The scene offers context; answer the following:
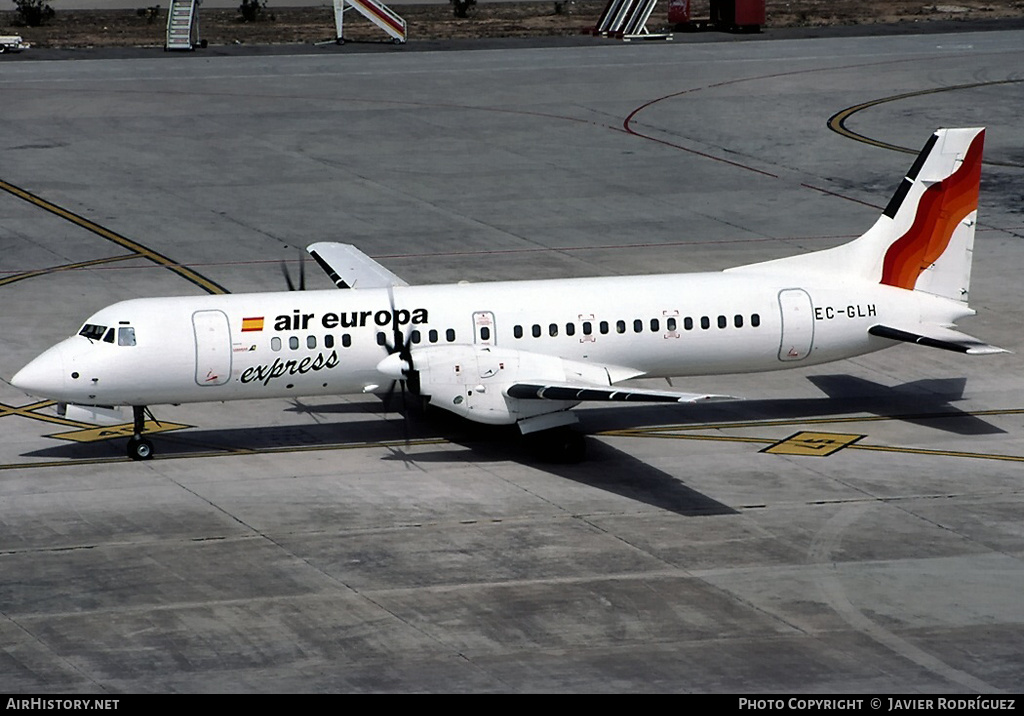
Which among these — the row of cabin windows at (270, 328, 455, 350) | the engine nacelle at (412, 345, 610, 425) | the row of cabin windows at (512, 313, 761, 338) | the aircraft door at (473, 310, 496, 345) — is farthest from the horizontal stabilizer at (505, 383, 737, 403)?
the row of cabin windows at (270, 328, 455, 350)

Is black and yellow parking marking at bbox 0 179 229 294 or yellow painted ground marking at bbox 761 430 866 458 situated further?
black and yellow parking marking at bbox 0 179 229 294

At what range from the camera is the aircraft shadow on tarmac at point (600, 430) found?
1315 inches

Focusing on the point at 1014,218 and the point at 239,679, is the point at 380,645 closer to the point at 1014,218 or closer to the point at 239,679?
the point at 239,679

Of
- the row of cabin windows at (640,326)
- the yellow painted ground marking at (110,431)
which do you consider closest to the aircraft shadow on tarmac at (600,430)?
the yellow painted ground marking at (110,431)

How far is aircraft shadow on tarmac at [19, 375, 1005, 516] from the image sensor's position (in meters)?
33.4

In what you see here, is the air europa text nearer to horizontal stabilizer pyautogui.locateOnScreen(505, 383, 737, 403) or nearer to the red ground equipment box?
horizontal stabilizer pyautogui.locateOnScreen(505, 383, 737, 403)

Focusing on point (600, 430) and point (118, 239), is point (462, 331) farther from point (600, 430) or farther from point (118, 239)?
point (118, 239)

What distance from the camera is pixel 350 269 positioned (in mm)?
41188

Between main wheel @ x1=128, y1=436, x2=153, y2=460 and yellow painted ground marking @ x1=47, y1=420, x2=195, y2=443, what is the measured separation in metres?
1.25

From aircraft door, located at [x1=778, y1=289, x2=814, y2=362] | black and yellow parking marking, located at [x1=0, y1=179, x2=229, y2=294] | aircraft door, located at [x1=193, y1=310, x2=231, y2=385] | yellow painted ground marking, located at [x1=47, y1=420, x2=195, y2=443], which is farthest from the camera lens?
black and yellow parking marking, located at [x1=0, y1=179, x2=229, y2=294]

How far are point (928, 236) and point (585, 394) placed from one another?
10654mm

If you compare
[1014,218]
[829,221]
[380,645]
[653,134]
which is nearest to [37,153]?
[653,134]

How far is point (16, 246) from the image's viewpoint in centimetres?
5197

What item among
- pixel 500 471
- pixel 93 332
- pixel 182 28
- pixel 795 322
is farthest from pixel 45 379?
pixel 182 28
